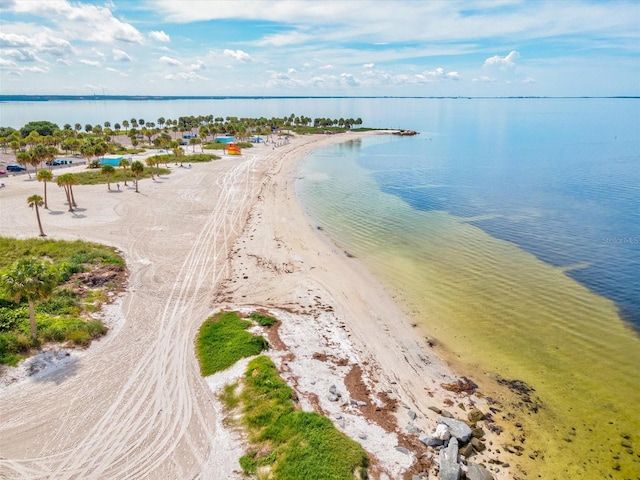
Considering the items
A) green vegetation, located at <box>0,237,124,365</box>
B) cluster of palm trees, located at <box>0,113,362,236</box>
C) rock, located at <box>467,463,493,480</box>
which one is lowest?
rock, located at <box>467,463,493,480</box>

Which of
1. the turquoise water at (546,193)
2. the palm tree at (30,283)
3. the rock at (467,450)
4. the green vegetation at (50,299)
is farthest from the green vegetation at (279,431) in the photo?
the turquoise water at (546,193)

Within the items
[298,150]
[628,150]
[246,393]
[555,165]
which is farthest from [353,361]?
[628,150]

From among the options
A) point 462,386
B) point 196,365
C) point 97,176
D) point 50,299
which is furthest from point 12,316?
point 97,176

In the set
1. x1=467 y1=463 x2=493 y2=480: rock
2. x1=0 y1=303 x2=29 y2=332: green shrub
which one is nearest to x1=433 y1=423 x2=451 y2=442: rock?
x1=467 y1=463 x2=493 y2=480: rock

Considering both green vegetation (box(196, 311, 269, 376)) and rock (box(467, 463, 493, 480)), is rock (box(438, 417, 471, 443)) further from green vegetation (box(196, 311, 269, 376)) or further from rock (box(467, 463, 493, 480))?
green vegetation (box(196, 311, 269, 376))

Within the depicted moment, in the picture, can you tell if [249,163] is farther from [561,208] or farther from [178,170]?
[561,208]

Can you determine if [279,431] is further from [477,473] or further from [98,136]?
[98,136]
